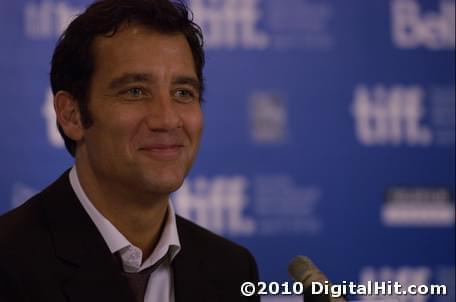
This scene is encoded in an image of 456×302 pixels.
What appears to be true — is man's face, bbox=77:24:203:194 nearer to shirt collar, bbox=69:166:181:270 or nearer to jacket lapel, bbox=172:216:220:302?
shirt collar, bbox=69:166:181:270

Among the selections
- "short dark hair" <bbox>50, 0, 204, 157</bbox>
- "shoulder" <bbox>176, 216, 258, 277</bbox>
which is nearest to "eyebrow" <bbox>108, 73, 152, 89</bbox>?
"short dark hair" <bbox>50, 0, 204, 157</bbox>

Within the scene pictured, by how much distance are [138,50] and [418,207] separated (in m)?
1.89

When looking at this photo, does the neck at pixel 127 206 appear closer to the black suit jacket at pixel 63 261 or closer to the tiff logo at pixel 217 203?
the black suit jacket at pixel 63 261

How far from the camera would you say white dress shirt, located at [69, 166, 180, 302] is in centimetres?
193

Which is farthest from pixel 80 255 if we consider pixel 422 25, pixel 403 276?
pixel 422 25

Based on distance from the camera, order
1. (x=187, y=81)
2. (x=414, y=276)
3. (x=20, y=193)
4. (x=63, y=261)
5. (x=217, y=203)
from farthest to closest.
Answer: (x=414, y=276) → (x=217, y=203) → (x=20, y=193) → (x=187, y=81) → (x=63, y=261)

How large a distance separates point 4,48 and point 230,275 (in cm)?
153

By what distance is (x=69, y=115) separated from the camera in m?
2.05

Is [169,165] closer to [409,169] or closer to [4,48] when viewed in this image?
[4,48]

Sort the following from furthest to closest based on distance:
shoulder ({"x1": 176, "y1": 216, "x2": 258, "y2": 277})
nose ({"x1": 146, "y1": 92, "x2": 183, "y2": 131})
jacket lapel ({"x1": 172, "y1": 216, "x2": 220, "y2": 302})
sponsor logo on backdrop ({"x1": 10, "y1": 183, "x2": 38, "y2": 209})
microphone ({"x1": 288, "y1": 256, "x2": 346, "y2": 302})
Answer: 1. sponsor logo on backdrop ({"x1": 10, "y1": 183, "x2": 38, "y2": 209})
2. shoulder ({"x1": 176, "y1": 216, "x2": 258, "y2": 277})
3. jacket lapel ({"x1": 172, "y1": 216, "x2": 220, "y2": 302})
4. nose ({"x1": 146, "y1": 92, "x2": 183, "y2": 131})
5. microphone ({"x1": 288, "y1": 256, "x2": 346, "y2": 302})

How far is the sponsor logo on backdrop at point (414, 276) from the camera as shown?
134 inches

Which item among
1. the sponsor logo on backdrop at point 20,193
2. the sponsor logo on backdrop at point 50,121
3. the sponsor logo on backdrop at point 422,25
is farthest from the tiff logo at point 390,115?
the sponsor logo on backdrop at point 20,193

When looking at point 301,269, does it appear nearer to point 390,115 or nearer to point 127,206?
point 127,206

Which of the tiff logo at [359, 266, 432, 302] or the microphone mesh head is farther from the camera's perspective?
the tiff logo at [359, 266, 432, 302]
